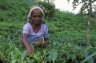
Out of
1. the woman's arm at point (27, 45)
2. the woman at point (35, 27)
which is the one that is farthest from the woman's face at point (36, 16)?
the woman's arm at point (27, 45)

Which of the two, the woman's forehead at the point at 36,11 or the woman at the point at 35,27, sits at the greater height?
the woman's forehead at the point at 36,11

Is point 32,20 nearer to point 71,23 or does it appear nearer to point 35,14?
point 35,14

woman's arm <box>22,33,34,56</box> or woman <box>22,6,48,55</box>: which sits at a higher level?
woman <box>22,6,48,55</box>

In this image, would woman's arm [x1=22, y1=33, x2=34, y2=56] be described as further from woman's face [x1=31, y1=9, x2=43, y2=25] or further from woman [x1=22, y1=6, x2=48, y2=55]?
woman's face [x1=31, y1=9, x2=43, y2=25]

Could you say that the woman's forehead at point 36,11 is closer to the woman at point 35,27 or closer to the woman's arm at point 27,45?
the woman at point 35,27

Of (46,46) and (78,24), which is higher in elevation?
(46,46)

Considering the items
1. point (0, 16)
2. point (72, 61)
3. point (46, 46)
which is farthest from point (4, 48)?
point (0, 16)

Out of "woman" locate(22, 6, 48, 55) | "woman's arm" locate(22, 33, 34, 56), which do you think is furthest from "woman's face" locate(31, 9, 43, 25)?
"woman's arm" locate(22, 33, 34, 56)

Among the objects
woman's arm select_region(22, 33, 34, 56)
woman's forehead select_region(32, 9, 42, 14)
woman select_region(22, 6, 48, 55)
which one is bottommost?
woman's arm select_region(22, 33, 34, 56)

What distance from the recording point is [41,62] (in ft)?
10.6

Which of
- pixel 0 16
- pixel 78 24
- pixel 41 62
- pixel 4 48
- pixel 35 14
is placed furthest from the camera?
pixel 78 24

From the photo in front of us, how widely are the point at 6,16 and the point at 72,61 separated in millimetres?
14664

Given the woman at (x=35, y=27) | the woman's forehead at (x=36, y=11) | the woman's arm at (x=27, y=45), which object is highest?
the woman's forehead at (x=36, y=11)

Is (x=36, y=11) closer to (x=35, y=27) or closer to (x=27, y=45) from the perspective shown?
(x=35, y=27)
